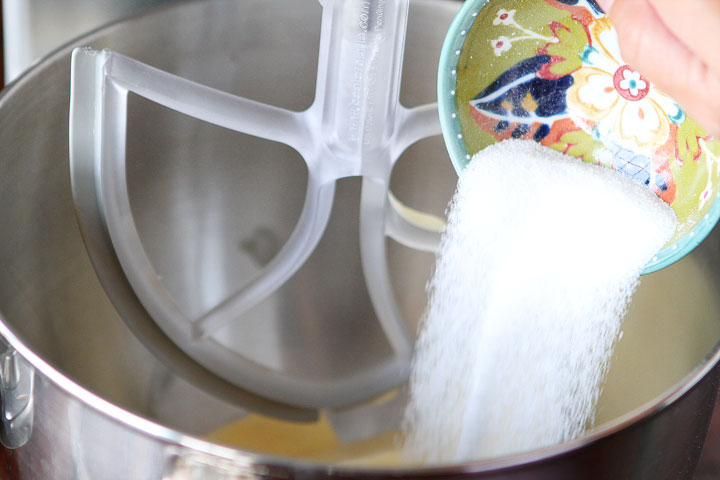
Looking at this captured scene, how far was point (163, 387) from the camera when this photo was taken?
491 millimetres

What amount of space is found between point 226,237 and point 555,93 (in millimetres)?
211

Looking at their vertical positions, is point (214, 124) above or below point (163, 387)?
above

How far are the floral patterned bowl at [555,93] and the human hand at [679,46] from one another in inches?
4.7

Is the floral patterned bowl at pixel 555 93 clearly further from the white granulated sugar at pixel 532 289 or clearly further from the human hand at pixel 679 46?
the human hand at pixel 679 46

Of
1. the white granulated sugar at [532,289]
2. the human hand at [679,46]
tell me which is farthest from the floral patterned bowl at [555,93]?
the human hand at [679,46]

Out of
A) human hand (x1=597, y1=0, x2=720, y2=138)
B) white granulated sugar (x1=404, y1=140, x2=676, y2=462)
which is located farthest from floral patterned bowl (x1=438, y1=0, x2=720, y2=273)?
human hand (x1=597, y1=0, x2=720, y2=138)

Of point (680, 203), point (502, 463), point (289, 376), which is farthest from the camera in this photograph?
point (289, 376)

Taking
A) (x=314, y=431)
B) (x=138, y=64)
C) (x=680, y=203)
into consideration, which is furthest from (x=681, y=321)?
(x=138, y=64)

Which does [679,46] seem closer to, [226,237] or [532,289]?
[532,289]

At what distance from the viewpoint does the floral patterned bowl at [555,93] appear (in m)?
0.43

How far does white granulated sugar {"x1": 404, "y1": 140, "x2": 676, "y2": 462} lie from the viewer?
41 centimetres

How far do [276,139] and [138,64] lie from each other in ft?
0.28

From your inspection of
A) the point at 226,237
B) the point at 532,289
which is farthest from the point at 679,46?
the point at 226,237

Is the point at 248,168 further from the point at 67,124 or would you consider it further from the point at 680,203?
the point at 680,203
